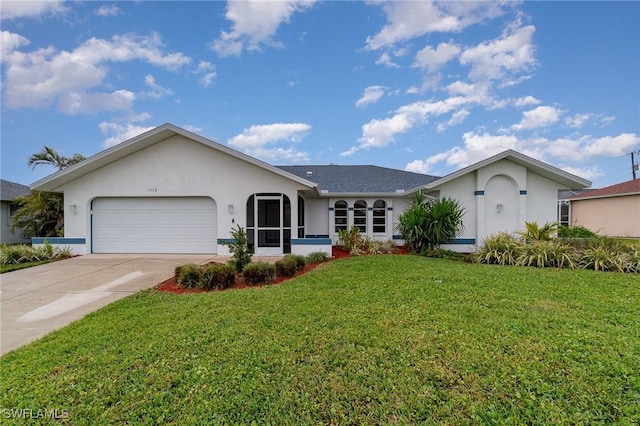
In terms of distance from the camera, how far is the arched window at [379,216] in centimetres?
1578

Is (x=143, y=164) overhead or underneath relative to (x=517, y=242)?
overhead

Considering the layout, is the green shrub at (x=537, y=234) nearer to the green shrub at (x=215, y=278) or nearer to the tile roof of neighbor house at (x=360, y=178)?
the tile roof of neighbor house at (x=360, y=178)

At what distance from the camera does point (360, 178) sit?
17.5 metres

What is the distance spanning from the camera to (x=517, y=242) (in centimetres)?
1047

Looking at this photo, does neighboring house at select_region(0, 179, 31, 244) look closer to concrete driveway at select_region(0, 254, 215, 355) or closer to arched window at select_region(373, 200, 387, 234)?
concrete driveway at select_region(0, 254, 215, 355)

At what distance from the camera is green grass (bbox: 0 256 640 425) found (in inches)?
102

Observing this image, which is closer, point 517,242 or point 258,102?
point 517,242

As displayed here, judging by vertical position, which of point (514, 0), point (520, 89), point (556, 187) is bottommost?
point (556, 187)

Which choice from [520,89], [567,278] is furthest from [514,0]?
[567,278]

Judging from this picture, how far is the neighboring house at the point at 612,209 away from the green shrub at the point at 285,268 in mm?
21087

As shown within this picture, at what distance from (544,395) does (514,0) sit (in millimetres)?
12752

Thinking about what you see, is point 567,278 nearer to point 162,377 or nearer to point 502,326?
point 502,326

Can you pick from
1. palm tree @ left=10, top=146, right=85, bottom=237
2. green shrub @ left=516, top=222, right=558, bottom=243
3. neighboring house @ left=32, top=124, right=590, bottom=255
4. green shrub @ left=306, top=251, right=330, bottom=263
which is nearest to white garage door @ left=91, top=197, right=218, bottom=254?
neighboring house @ left=32, top=124, right=590, bottom=255

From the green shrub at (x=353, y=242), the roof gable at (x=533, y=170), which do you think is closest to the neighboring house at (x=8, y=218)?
the green shrub at (x=353, y=242)
